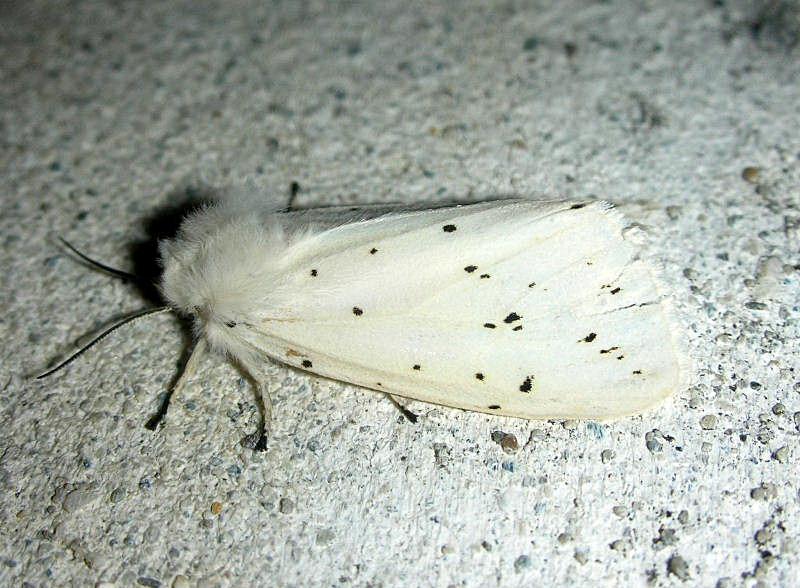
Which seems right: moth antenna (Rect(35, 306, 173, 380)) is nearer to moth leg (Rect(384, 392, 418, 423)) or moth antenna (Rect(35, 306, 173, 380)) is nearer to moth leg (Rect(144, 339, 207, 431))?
moth leg (Rect(144, 339, 207, 431))

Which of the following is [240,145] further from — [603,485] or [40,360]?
[603,485]

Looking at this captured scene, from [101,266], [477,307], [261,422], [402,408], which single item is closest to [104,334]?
[101,266]

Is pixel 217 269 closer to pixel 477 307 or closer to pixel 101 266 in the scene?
pixel 101 266

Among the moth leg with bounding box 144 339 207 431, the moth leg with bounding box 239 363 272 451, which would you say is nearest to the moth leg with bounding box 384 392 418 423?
the moth leg with bounding box 239 363 272 451

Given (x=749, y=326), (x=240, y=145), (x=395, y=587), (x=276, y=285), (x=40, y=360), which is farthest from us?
(x=240, y=145)

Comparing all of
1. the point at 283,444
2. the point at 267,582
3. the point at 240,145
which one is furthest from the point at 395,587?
the point at 240,145
